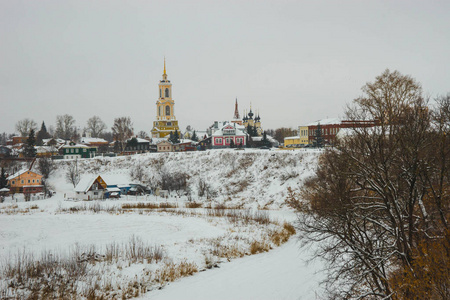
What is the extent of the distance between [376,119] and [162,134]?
108334mm

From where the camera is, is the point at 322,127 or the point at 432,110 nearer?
the point at 432,110

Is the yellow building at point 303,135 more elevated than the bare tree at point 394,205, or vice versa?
the yellow building at point 303,135

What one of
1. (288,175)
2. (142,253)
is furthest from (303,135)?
(142,253)

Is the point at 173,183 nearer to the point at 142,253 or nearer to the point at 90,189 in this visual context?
the point at 90,189

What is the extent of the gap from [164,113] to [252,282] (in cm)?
11297

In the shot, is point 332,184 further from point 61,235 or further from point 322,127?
point 322,127

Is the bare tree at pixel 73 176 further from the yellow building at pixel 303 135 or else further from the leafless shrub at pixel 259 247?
the yellow building at pixel 303 135

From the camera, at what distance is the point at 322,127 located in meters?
83.2

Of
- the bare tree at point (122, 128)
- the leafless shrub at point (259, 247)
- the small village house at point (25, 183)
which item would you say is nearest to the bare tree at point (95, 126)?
the bare tree at point (122, 128)

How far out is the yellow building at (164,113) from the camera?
120125 millimetres

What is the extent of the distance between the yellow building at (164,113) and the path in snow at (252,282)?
104734 millimetres

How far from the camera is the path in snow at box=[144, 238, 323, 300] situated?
13852 millimetres

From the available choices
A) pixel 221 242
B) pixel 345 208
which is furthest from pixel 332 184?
pixel 221 242

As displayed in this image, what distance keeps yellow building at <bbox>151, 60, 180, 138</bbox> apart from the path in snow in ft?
344
